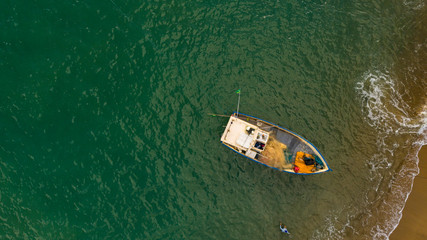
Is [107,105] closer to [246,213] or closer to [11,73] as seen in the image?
[11,73]

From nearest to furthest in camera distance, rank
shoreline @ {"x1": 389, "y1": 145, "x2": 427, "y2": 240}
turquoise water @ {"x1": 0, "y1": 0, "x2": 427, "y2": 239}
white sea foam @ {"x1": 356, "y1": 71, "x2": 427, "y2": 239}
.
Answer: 1. shoreline @ {"x1": 389, "y1": 145, "x2": 427, "y2": 240}
2. white sea foam @ {"x1": 356, "y1": 71, "x2": 427, "y2": 239}
3. turquoise water @ {"x1": 0, "y1": 0, "x2": 427, "y2": 239}

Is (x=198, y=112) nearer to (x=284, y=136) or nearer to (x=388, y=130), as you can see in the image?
(x=284, y=136)

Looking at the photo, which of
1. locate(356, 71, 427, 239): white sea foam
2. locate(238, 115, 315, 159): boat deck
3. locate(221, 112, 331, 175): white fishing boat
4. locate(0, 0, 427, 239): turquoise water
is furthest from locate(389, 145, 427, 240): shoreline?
locate(238, 115, 315, 159): boat deck

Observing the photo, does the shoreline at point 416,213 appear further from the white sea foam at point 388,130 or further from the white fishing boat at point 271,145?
the white fishing boat at point 271,145

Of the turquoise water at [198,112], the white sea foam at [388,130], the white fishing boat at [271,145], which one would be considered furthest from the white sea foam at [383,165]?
the white fishing boat at [271,145]

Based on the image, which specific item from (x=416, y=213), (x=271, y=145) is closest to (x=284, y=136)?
(x=271, y=145)

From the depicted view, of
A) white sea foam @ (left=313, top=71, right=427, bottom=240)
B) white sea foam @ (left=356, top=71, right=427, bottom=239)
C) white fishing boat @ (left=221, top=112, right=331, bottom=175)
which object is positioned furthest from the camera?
white sea foam @ (left=313, top=71, right=427, bottom=240)

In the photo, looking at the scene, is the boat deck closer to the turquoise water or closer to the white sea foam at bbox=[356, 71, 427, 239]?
the turquoise water

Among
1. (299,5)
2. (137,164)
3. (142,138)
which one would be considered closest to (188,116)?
(142,138)
